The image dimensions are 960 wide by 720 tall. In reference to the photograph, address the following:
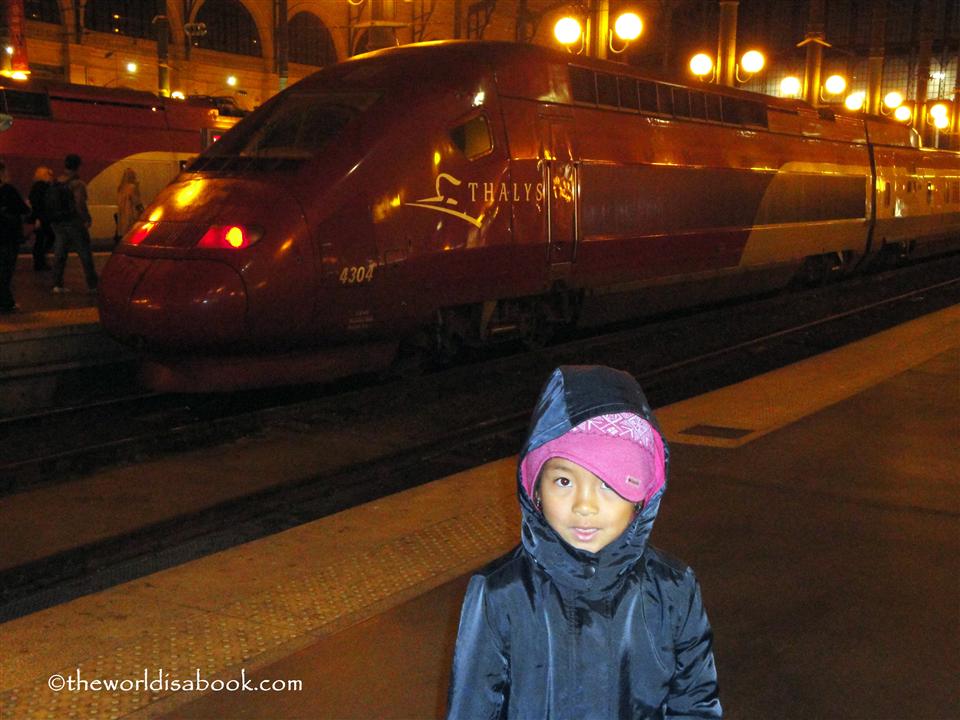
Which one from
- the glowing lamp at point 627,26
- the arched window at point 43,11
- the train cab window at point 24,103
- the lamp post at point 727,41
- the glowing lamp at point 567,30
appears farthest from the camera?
the arched window at point 43,11

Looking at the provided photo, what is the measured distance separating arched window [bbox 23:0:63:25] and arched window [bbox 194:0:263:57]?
567cm

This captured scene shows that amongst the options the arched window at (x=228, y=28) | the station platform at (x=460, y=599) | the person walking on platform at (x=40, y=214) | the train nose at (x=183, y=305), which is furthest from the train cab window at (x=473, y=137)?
the arched window at (x=228, y=28)

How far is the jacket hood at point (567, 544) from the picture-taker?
2.05 m

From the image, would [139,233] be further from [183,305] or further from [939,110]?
[939,110]

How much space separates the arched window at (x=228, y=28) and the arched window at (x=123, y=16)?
6.64ft

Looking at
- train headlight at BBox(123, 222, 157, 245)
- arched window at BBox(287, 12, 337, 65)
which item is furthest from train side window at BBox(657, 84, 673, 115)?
arched window at BBox(287, 12, 337, 65)

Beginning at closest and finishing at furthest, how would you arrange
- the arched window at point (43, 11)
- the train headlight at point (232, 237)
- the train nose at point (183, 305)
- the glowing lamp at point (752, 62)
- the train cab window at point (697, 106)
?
1. the train nose at point (183, 305)
2. the train headlight at point (232, 237)
3. the train cab window at point (697, 106)
4. the glowing lamp at point (752, 62)
5. the arched window at point (43, 11)

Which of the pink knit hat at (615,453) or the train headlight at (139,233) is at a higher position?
the train headlight at (139,233)

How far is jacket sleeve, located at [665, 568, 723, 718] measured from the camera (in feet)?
7.07

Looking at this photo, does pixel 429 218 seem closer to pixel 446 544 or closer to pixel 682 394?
pixel 682 394

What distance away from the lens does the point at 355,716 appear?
10.9ft

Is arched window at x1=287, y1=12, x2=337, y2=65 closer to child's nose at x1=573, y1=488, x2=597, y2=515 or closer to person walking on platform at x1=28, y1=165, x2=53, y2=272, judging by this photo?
person walking on platform at x1=28, y1=165, x2=53, y2=272

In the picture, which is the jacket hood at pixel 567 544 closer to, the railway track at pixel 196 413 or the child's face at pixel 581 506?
the child's face at pixel 581 506

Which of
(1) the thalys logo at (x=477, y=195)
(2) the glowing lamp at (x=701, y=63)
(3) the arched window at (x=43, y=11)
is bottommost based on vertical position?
(1) the thalys logo at (x=477, y=195)
